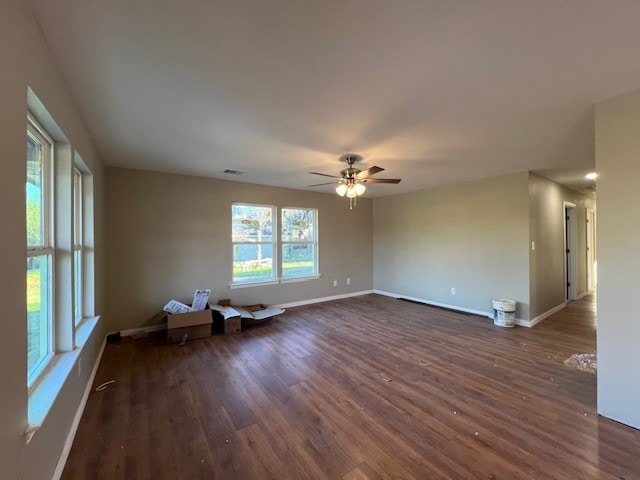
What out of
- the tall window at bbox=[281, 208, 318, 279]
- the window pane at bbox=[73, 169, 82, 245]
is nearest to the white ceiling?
the window pane at bbox=[73, 169, 82, 245]

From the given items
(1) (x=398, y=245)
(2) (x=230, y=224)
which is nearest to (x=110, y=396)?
(2) (x=230, y=224)

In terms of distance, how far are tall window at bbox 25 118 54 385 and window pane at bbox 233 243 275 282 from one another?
2.98 meters

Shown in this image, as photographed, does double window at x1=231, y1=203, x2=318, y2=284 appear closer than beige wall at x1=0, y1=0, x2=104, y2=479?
No

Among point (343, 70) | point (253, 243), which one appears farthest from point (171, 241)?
point (343, 70)

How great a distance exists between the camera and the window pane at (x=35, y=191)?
5.21 ft

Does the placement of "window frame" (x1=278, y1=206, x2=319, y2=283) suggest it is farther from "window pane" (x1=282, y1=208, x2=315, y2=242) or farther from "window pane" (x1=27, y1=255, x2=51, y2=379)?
"window pane" (x1=27, y1=255, x2=51, y2=379)

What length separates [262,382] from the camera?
2561mm

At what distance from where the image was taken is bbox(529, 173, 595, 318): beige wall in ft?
13.5

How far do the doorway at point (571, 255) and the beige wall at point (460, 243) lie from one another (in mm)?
2442

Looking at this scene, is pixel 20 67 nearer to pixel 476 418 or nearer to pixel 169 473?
pixel 169 473

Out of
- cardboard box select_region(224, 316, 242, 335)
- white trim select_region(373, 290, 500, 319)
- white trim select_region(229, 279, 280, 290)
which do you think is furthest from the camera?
white trim select_region(229, 279, 280, 290)

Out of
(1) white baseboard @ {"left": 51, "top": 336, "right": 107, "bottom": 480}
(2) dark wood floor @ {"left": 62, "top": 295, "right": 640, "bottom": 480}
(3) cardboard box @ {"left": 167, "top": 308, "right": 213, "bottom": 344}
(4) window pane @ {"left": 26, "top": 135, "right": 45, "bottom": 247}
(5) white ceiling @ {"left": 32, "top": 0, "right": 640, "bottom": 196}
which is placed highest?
(5) white ceiling @ {"left": 32, "top": 0, "right": 640, "bottom": 196}

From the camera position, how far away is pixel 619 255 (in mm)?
1950

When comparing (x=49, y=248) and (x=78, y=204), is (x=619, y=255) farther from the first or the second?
(x=78, y=204)
